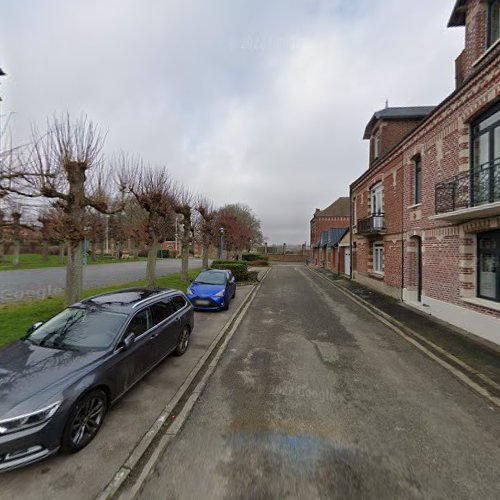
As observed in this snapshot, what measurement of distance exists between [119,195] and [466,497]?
44.1 ft

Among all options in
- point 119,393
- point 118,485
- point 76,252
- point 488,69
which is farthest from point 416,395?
point 76,252

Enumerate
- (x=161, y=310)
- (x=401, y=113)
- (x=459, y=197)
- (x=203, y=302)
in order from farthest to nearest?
(x=401, y=113) < (x=203, y=302) < (x=459, y=197) < (x=161, y=310)

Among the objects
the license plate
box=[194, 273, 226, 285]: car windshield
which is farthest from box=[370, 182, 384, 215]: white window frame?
the license plate

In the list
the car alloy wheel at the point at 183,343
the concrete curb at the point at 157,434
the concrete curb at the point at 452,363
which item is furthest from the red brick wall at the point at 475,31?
the concrete curb at the point at 157,434

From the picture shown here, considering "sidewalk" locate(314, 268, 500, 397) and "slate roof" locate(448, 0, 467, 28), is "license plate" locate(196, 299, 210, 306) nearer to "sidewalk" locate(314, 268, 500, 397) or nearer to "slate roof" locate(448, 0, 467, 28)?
"sidewalk" locate(314, 268, 500, 397)

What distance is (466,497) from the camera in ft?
7.74

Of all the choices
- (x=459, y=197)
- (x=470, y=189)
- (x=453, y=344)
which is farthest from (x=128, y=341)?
(x=459, y=197)

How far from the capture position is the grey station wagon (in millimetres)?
2484

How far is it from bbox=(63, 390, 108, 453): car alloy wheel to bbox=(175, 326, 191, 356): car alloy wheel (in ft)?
7.32

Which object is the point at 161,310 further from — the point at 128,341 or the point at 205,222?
the point at 205,222

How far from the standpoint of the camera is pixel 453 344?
6141mm

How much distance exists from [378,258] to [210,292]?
10314mm

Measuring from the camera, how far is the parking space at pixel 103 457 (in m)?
2.37

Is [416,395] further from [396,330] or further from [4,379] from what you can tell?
[4,379]
